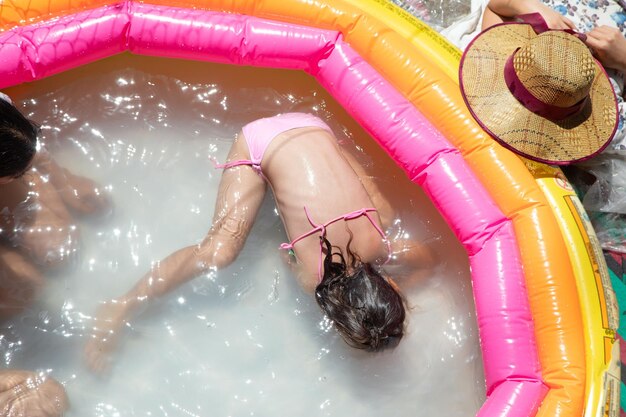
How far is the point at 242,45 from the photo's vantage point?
9.13 feet

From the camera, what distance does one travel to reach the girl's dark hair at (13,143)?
222 cm

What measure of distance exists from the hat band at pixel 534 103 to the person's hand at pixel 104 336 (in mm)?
1891

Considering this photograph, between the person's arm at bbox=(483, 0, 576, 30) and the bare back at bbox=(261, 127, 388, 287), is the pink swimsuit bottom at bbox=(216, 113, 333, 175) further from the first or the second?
the person's arm at bbox=(483, 0, 576, 30)

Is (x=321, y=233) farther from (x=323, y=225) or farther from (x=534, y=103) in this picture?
(x=534, y=103)

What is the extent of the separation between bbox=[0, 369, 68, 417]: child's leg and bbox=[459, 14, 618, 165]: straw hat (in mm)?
2087

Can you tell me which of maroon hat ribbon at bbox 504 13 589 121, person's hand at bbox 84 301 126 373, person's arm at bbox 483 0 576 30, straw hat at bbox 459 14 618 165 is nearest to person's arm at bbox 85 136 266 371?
person's hand at bbox 84 301 126 373

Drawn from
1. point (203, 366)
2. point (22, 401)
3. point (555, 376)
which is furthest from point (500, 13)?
point (22, 401)

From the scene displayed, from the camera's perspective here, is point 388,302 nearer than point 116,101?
Yes

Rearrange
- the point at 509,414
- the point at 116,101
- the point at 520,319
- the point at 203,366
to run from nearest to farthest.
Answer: the point at 509,414 < the point at 520,319 < the point at 203,366 < the point at 116,101

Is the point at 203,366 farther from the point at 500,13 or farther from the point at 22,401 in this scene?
the point at 500,13

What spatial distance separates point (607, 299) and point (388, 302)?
0.86m

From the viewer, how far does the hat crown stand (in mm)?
2352

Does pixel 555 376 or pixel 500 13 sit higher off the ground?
pixel 500 13

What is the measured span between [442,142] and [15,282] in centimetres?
192
